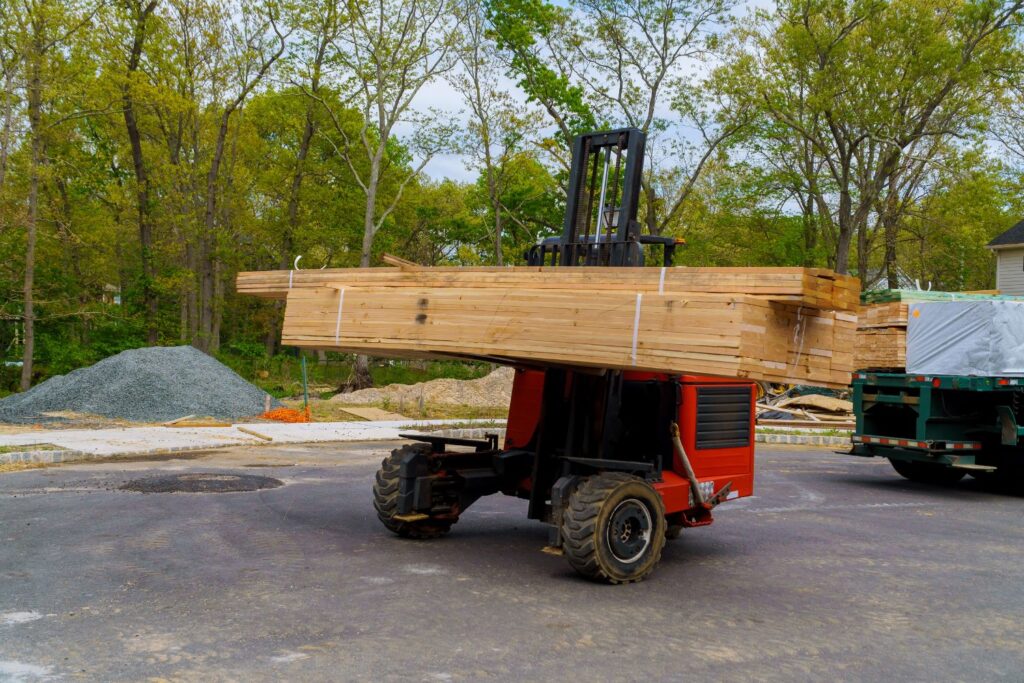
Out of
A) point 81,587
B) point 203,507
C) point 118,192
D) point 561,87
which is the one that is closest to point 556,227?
point 561,87

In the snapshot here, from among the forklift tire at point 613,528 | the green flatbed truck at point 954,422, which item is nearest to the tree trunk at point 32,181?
the green flatbed truck at point 954,422

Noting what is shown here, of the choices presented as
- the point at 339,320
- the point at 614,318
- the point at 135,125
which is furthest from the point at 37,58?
the point at 614,318

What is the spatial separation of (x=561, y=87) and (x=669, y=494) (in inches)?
1079

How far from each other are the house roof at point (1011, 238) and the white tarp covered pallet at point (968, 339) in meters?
27.6

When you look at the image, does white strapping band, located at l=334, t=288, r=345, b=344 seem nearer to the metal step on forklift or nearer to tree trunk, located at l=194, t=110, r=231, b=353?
the metal step on forklift

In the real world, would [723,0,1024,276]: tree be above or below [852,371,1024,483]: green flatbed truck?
above

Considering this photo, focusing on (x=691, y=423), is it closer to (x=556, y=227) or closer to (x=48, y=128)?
(x=48, y=128)

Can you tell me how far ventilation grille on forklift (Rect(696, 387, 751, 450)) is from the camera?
8430mm

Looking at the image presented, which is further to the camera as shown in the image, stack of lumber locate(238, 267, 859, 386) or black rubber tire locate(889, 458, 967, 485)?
black rubber tire locate(889, 458, 967, 485)

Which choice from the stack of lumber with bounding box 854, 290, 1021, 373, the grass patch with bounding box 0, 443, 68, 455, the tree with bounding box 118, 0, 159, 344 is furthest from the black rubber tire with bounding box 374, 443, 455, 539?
the tree with bounding box 118, 0, 159, 344

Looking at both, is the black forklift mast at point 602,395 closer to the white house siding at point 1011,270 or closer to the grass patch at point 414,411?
the grass patch at point 414,411

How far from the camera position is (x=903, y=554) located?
9055mm

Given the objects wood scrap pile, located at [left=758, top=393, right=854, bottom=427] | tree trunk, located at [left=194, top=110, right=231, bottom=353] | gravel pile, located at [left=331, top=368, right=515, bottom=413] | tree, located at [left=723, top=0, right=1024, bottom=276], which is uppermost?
tree, located at [left=723, top=0, right=1024, bottom=276]

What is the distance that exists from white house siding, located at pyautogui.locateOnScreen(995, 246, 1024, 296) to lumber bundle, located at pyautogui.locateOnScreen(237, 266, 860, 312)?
37.0 metres
